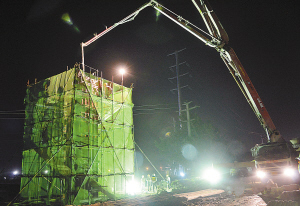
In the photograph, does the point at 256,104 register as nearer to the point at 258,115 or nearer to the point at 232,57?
the point at 258,115

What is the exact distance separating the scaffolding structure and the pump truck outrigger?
6.11 m

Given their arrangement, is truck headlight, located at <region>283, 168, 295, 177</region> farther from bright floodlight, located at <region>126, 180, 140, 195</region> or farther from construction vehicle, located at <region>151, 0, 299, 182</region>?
bright floodlight, located at <region>126, 180, 140, 195</region>

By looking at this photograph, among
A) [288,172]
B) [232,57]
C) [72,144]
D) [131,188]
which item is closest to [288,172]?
[288,172]

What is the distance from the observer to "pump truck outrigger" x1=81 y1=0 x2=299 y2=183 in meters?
13.3

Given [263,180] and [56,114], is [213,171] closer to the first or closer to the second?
[263,180]

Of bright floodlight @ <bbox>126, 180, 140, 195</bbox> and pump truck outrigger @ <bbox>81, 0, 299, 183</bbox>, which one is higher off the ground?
pump truck outrigger @ <bbox>81, 0, 299, 183</bbox>

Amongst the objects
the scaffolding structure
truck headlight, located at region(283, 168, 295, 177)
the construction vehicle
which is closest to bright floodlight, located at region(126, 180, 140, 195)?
the scaffolding structure

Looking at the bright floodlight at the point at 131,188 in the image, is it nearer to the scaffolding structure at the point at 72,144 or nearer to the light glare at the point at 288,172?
the scaffolding structure at the point at 72,144

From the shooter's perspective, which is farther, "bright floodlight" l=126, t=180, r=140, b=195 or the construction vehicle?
"bright floodlight" l=126, t=180, r=140, b=195

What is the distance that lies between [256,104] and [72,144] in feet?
39.7

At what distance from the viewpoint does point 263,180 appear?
1451 cm

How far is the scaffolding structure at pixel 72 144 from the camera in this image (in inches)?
601

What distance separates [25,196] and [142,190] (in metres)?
8.81

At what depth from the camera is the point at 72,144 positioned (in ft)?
48.6
